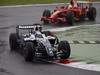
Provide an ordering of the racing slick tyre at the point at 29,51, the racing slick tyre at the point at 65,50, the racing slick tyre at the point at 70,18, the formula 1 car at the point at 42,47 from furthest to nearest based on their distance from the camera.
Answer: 1. the racing slick tyre at the point at 70,18
2. the racing slick tyre at the point at 65,50
3. the formula 1 car at the point at 42,47
4. the racing slick tyre at the point at 29,51

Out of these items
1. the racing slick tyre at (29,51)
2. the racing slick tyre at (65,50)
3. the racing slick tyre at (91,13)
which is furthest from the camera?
the racing slick tyre at (91,13)

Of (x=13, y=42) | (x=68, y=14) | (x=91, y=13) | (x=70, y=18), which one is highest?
(x=13, y=42)

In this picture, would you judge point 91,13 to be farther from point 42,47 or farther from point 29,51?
point 29,51

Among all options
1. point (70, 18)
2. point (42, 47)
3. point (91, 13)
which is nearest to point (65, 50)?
point (42, 47)

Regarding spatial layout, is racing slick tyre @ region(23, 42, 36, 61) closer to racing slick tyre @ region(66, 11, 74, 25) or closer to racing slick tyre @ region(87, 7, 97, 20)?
racing slick tyre @ region(66, 11, 74, 25)

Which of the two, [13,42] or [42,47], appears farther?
[13,42]

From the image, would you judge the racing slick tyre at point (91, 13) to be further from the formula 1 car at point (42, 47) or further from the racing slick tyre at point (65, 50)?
the racing slick tyre at point (65, 50)

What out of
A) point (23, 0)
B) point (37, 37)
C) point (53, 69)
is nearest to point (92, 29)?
point (37, 37)

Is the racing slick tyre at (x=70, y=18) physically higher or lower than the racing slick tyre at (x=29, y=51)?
lower

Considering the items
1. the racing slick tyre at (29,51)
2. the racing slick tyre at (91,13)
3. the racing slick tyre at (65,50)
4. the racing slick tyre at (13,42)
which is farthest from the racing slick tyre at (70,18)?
the racing slick tyre at (29,51)

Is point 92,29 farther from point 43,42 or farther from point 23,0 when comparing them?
point 23,0

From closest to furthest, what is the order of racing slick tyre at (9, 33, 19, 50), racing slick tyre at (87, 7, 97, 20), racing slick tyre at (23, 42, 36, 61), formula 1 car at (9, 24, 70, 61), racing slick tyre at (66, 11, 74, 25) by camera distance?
racing slick tyre at (23, 42, 36, 61) < formula 1 car at (9, 24, 70, 61) < racing slick tyre at (9, 33, 19, 50) < racing slick tyre at (66, 11, 74, 25) < racing slick tyre at (87, 7, 97, 20)

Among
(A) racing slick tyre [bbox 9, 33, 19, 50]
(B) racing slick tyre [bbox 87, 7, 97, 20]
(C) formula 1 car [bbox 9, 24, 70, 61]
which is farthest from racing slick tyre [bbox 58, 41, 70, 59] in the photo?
(B) racing slick tyre [bbox 87, 7, 97, 20]

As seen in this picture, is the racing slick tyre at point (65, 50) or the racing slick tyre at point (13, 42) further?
the racing slick tyre at point (13, 42)
